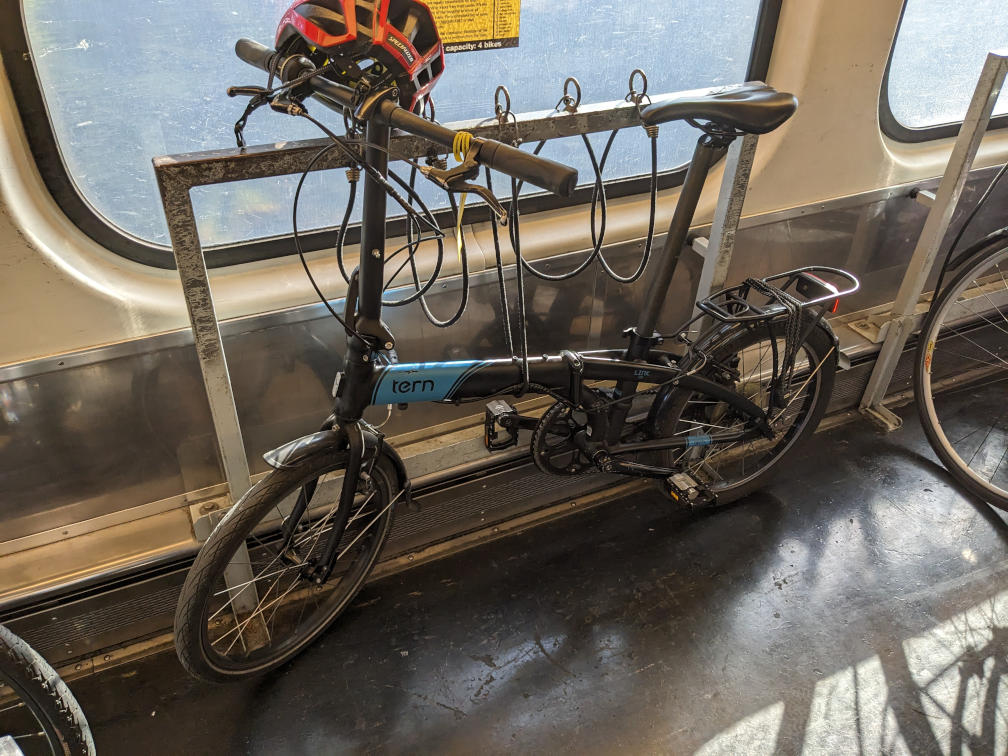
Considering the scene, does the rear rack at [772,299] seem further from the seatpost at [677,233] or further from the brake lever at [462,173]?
the brake lever at [462,173]

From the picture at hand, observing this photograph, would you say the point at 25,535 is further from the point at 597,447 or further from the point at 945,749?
the point at 945,749

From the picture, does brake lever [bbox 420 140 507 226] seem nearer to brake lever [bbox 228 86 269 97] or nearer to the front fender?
brake lever [bbox 228 86 269 97]

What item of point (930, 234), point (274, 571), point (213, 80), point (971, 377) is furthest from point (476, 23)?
point (971, 377)

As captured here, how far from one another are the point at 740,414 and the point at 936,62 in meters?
1.62

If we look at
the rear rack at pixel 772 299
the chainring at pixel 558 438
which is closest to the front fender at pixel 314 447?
the chainring at pixel 558 438

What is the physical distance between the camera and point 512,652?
2.37 meters

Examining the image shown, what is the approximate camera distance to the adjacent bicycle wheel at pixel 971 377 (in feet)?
9.45

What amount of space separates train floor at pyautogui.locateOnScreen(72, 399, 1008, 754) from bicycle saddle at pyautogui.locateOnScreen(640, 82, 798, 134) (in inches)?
57.1

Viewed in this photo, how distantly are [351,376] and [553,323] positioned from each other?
1037mm

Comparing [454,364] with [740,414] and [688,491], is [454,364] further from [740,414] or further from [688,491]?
[740,414]

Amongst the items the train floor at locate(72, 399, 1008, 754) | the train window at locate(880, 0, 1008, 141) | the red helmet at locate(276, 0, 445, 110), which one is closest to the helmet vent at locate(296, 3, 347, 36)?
the red helmet at locate(276, 0, 445, 110)

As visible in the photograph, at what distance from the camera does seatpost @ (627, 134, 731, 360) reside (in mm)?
2045

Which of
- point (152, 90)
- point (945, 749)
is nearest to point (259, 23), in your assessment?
point (152, 90)

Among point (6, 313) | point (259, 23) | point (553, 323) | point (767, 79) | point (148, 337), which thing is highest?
A: point (259, 23)
